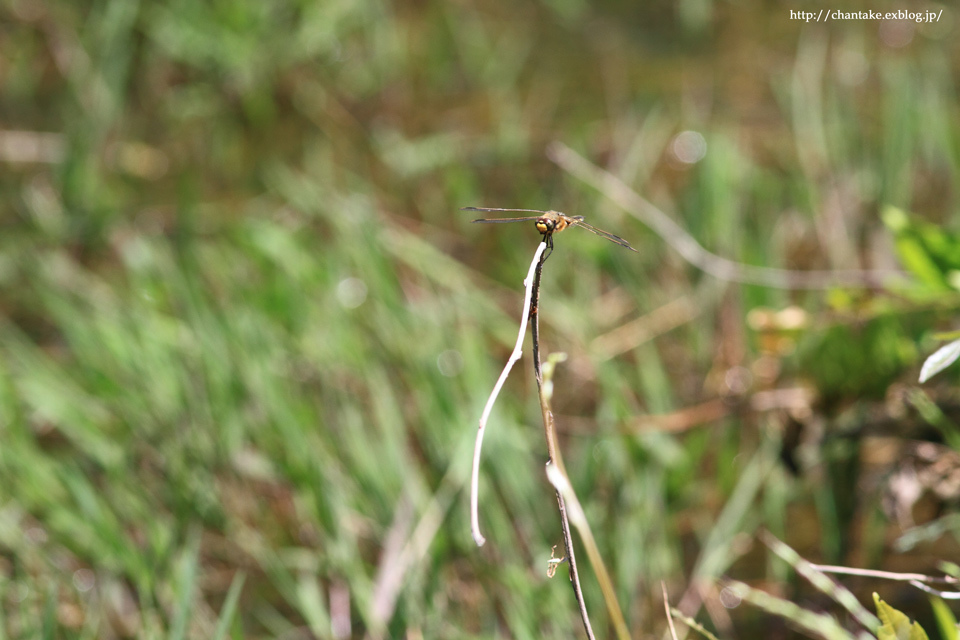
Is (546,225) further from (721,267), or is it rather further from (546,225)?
(721,267)

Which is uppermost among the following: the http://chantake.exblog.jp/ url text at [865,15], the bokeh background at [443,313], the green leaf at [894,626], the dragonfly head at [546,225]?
the dragonfly head at [546,225]

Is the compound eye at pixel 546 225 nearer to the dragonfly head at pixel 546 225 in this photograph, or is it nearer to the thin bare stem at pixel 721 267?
the dragonfly head at pixel 546 225

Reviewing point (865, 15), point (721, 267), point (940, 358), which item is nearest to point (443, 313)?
point (721, 267)

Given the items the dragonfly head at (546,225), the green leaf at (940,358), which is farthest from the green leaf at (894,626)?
the dragonfly head at (546,225)

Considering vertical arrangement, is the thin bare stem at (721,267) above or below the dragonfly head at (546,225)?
below

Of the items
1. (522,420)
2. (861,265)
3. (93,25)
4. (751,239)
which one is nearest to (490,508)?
(522,420)

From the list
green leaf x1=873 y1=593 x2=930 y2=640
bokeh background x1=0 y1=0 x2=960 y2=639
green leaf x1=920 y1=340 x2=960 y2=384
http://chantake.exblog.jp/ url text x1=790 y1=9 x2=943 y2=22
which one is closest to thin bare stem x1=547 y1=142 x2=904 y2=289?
bokeh background x1=0 y1=0 x2=960 y2=639
